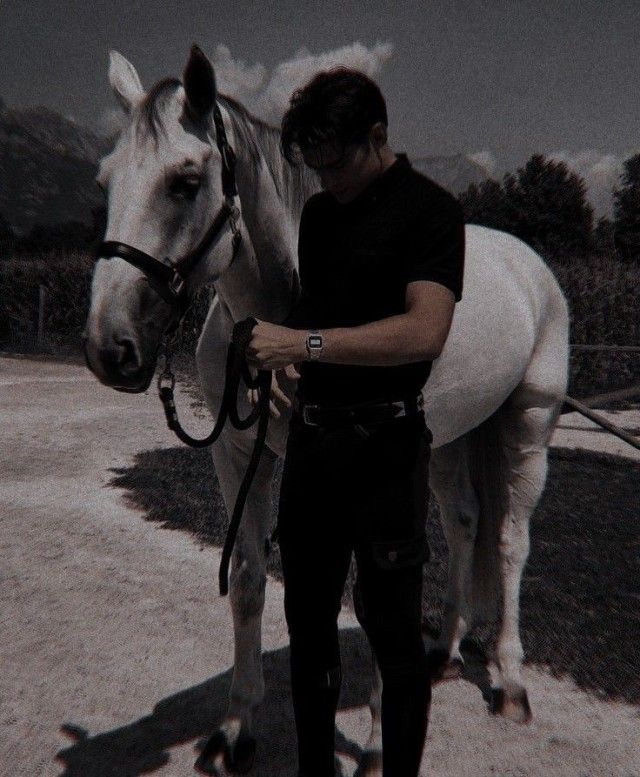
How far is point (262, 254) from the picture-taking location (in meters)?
2.10

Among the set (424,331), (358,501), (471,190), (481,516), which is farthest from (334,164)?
(471,190)

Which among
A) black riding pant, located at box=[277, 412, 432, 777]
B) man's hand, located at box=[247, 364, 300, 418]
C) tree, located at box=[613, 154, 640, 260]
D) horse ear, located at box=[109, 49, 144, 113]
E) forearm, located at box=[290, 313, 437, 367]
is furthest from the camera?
tree, located at box=[613, 154, 640, 260]

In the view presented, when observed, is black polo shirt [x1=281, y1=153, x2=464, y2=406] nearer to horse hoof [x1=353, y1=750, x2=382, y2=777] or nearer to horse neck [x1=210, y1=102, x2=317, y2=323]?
horse neck [x1=210, y1=102, x2=317, y2=323]

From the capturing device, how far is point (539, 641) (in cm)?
331

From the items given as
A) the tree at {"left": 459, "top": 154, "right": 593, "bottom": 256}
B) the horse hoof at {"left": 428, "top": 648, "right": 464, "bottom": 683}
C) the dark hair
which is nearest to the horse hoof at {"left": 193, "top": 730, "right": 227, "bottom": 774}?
the horse hoof at {"left": 428, "top": 648, "right": 464, "bottom": 683}

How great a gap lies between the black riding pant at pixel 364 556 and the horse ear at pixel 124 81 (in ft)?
3.17

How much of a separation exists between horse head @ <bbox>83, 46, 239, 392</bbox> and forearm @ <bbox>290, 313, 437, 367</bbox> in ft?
1.36

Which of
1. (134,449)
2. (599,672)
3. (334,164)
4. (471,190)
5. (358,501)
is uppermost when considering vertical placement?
(471,190)

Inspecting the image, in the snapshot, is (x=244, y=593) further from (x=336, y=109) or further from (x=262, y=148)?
(x=336, y=109)

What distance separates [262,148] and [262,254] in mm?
311

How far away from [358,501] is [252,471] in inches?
14.9

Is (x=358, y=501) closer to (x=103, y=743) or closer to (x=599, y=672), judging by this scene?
(x=103, y=743)

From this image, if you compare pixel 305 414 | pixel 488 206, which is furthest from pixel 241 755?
pixel 488 206

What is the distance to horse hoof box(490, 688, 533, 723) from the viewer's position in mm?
2729
